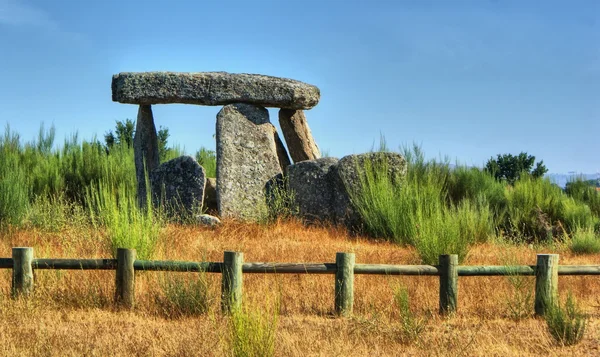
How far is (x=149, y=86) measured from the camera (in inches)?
498

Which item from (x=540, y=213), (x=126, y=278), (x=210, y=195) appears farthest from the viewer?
(x=540, y=213)

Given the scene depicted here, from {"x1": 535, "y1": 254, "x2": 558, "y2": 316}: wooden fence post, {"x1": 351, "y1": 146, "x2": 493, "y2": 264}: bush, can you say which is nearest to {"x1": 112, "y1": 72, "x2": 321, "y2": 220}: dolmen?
{"x1": 351, "y1": 146, "x2": 493, "y2": 264}: bush

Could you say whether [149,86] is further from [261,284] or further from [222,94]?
[261,284]

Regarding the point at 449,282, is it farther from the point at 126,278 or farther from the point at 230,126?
the point at 230,126

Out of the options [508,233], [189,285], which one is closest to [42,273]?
[189,285]

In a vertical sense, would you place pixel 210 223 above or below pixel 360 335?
above

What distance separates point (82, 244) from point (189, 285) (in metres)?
2.91

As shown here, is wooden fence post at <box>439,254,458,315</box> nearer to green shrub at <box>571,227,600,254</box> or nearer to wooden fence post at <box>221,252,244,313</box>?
wooden fence post at <box>221,252,244,313</box>

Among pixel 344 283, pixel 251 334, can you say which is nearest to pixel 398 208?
pixel 344 283

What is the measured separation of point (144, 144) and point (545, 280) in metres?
8.23

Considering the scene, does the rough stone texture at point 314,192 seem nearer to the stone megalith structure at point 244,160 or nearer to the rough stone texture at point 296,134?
the stone megalith structure at point 244,160

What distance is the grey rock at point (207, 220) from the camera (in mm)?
11602

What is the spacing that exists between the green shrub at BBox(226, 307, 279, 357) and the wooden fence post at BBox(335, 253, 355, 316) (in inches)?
77.0

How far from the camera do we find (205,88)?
12.6 metres
